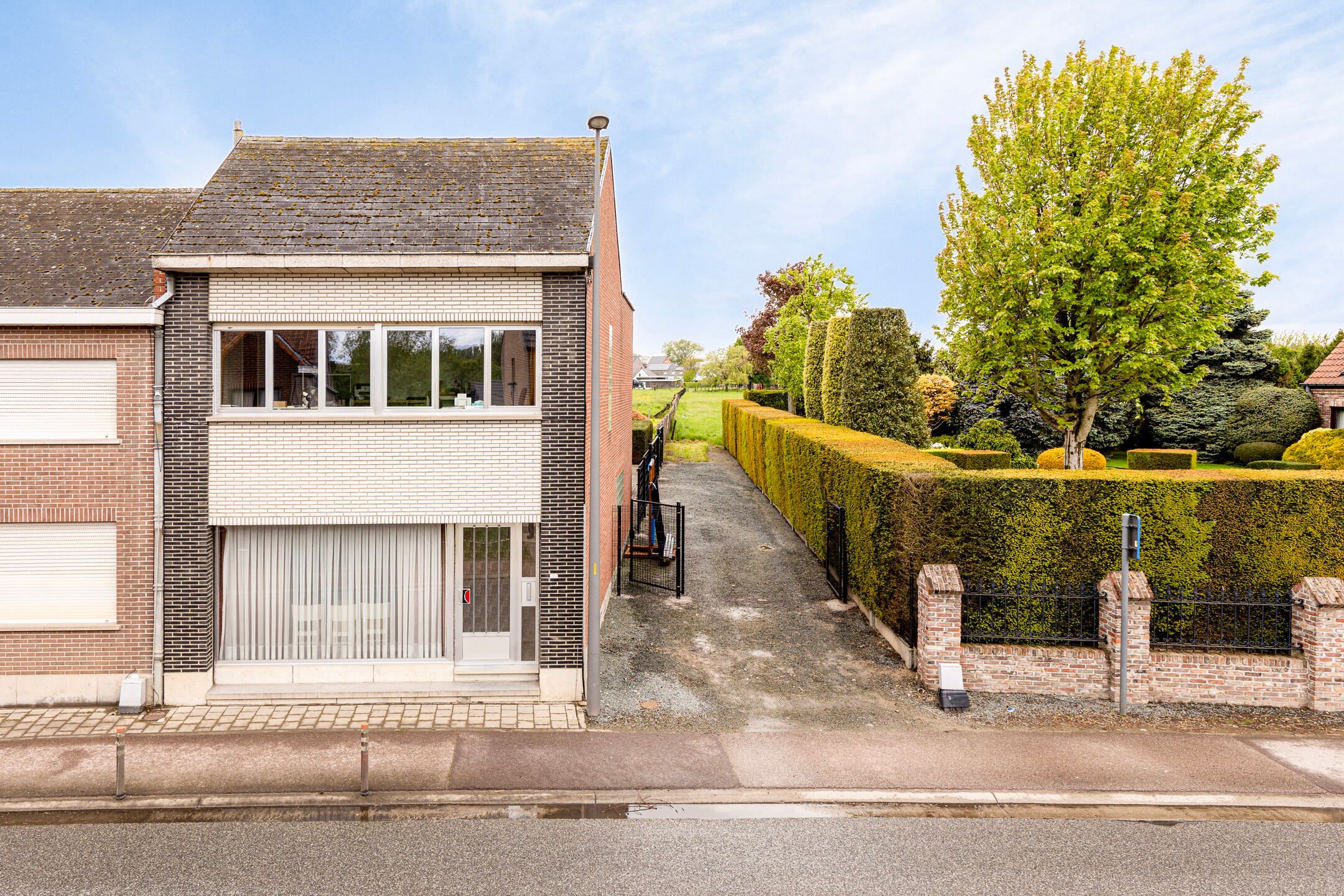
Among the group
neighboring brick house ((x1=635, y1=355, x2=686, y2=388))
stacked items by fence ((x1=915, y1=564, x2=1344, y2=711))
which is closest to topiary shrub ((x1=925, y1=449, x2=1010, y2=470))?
stacked items by fence ((x1=915, y1=564, x2=1344, y2=711))

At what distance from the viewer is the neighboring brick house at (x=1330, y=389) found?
2747cm

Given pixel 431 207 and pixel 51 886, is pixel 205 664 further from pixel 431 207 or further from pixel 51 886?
pixel 431 207

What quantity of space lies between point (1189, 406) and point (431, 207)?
33340 millimetres

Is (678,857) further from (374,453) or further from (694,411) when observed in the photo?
(694,411)

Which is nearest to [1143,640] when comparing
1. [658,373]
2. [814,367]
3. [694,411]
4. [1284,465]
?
[1284,465]

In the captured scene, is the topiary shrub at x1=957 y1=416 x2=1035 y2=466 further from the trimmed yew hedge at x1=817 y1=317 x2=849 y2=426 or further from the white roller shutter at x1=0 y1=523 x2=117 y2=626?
the white roller shutter at x1=0 y1=523 x2=117 y2=626

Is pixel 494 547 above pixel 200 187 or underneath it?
underneath

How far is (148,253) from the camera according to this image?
11.5m

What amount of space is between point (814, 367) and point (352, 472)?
77.0 feet

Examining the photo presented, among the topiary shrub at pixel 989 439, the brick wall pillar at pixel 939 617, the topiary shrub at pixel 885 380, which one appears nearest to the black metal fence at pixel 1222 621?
the brick wall pillar at pixel 939 617

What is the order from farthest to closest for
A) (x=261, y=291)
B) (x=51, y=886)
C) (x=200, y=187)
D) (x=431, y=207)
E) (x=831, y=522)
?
(x=831, y=522)
(x=200, y=187)
(x=431, y=207)
(x=261, y=291)
(x=51, y=886)

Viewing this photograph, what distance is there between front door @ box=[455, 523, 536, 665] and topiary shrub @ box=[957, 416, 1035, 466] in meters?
21.9

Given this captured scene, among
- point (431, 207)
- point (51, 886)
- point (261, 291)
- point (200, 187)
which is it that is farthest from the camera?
point (200, 187)

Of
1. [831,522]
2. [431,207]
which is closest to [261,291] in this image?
[431,207]
